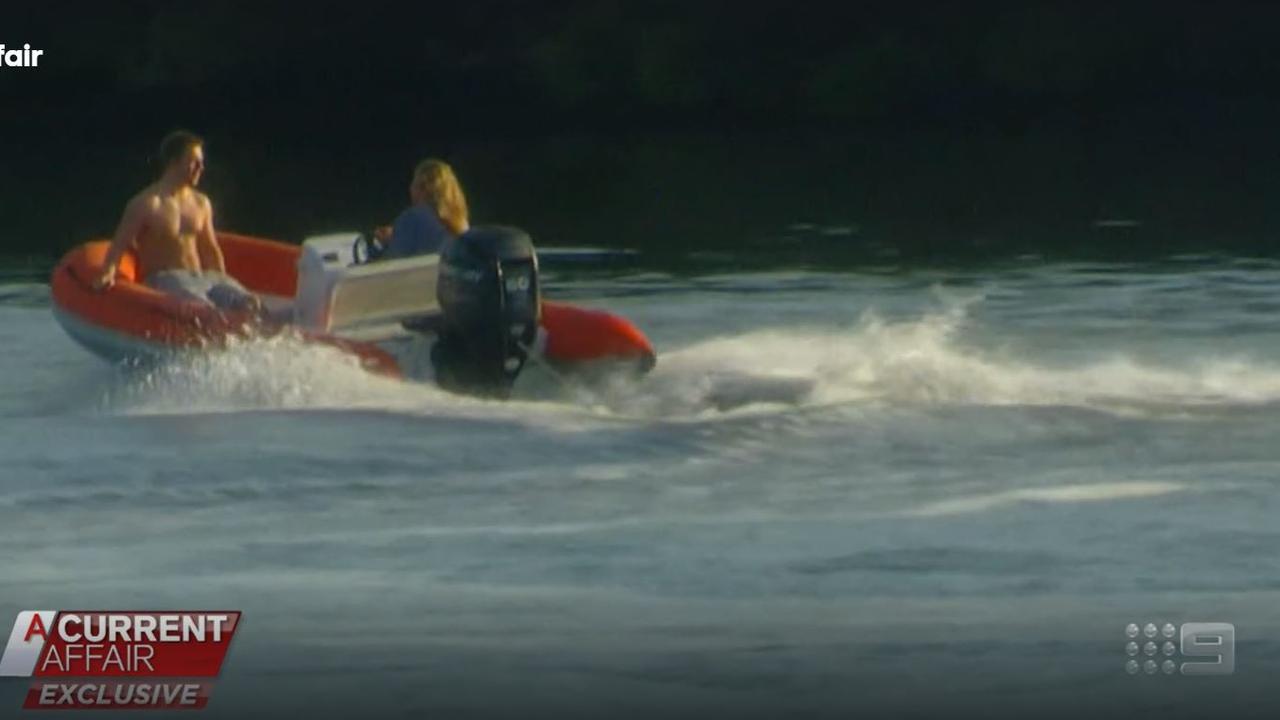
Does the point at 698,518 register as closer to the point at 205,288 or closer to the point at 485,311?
the point at 485,311

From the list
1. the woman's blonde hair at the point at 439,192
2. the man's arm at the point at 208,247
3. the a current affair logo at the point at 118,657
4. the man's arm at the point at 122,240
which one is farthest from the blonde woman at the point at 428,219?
the a current affair logo at the point at 118,657

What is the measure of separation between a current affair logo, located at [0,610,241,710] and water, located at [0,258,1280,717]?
121 mm

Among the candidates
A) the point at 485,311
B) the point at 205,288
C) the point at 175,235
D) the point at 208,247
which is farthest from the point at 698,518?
the point at 208,247

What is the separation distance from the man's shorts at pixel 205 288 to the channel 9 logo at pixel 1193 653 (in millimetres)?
4825

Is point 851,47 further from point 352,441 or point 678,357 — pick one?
point 352,441

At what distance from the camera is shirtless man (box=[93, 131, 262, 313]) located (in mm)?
10398

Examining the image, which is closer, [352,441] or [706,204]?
[352,441]

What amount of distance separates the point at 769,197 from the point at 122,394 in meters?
9.65

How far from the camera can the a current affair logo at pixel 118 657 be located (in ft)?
19.4

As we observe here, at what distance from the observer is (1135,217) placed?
1753 cm

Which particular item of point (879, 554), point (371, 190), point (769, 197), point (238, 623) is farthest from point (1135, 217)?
point (238, 623)

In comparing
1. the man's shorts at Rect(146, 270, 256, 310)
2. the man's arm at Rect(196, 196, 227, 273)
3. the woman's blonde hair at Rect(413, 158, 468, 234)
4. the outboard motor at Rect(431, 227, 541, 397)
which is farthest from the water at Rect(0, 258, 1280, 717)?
the woman's blonde hair at Rect(413, 158, 468, 234)

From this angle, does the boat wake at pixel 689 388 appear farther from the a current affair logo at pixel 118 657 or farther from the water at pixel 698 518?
the a current affair logo at pixel 118 657

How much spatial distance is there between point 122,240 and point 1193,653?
5524 millimetres
